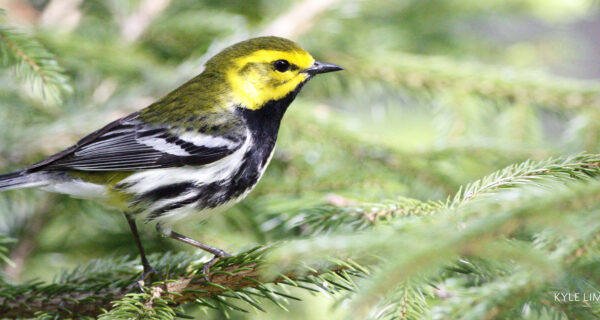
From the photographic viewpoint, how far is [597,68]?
7.24 meters

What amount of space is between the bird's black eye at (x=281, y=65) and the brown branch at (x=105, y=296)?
1.04 m

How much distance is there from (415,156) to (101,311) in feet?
4.63

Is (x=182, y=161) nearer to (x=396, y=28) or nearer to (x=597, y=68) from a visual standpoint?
(x=396, y=28)

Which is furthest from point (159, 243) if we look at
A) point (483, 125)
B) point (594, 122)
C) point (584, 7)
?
point (584, 7)

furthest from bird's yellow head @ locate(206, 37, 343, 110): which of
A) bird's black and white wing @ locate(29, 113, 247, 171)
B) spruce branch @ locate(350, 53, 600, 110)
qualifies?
spruce branch @ locate(350, 53, 600, 110)

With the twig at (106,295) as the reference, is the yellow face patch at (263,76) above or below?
above

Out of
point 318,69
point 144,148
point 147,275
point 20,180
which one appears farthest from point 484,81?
point 20,180

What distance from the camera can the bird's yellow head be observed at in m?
A: 2.22

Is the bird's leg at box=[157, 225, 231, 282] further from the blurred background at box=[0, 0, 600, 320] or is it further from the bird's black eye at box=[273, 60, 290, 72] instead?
the bird's black eye at box=[273, 60, 290, 72]

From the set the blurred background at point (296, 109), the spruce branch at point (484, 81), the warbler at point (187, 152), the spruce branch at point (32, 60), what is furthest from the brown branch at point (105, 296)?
the spruce branch at point (484, 81)

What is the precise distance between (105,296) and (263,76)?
1.12m

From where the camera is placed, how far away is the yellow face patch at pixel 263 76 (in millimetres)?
2234

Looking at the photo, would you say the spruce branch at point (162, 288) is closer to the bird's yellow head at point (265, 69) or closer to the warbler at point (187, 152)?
the warbler at point (187, 152)

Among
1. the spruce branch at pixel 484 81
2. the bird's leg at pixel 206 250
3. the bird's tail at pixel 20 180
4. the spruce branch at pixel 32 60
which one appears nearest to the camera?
the bird's leg at pixel 206 250
